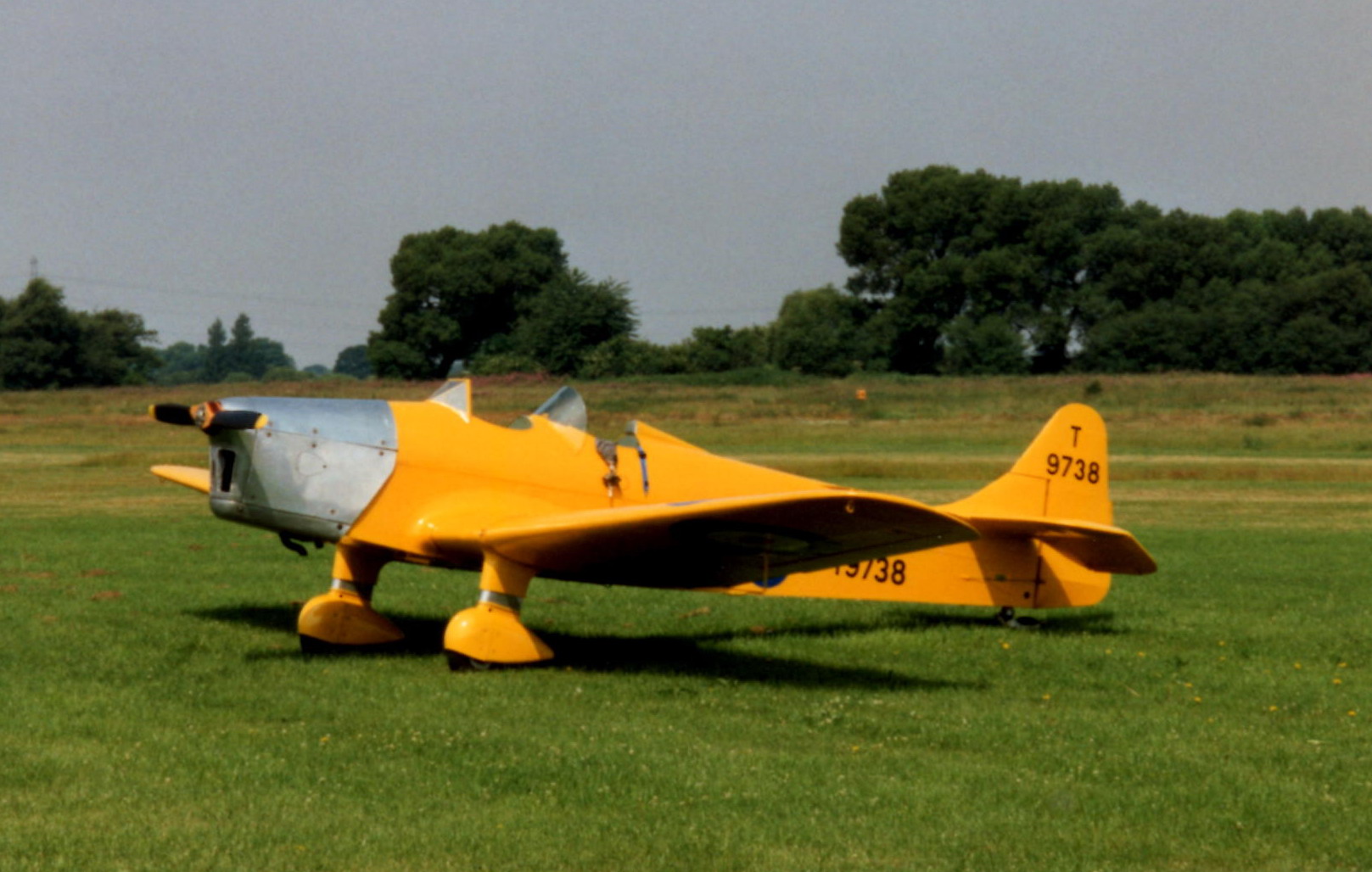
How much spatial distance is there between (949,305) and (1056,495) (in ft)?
278

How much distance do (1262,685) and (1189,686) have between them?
1.69ft

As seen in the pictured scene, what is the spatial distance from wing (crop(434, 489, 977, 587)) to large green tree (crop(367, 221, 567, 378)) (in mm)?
87727

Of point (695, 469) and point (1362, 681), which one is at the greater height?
point (695, 469)

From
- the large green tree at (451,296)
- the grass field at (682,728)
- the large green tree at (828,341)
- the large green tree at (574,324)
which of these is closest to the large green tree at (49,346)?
the large green tree at (451,296)

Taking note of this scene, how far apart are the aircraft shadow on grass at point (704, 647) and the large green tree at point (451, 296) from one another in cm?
8539

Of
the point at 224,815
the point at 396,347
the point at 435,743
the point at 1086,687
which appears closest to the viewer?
the point at 224,815

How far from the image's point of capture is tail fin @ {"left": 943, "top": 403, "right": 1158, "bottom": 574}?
38.3 ft

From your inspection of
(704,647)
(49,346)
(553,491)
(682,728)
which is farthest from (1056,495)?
(49,346)

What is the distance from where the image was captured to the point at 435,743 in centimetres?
759

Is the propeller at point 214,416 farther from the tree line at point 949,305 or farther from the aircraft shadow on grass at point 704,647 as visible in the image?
the tree line at point 949,305

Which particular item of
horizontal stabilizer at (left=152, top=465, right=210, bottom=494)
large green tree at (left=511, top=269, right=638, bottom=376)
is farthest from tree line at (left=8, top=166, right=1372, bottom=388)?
horizontal stabilizer at (left=152, top=465, right=210, bottom=494)

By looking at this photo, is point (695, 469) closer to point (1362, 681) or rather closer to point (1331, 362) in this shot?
point (1362, 681)

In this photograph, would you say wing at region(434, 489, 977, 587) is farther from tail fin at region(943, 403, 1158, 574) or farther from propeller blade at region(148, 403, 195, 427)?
tail fin at region(943, 403, 1158, 574)

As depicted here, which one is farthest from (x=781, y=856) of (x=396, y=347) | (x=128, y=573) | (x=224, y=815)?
(x=396, y=347)
